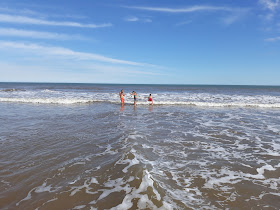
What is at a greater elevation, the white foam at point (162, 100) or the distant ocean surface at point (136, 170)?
the white foam at point (162, 100)

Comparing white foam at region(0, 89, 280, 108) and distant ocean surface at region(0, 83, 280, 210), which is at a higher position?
white foam at region(0, 89, 280, 108)

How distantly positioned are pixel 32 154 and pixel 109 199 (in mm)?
3565

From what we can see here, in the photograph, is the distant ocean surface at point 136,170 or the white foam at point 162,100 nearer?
the distant ocean surface at point 136,170

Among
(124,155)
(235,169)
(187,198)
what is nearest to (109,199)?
(187,198)

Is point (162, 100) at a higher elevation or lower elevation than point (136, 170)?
higher

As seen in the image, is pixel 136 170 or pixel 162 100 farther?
pixel 162 100

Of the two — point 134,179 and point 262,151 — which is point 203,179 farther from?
point 262,151

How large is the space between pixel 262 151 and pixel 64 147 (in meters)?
7.40

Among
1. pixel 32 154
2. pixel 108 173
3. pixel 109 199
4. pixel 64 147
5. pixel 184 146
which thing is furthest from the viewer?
pixel 184 146

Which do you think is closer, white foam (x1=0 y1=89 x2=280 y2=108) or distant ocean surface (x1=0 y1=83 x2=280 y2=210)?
distant ocean surface (x1=0 y1=83 x2=280 y2=210)

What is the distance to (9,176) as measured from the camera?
15.1ft

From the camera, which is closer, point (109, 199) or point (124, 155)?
point (109, 199)

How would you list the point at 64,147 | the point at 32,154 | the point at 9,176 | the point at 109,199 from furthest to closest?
the point at 64,147 < the point at 32,154 < the point at 9,176 < the point at 109,199

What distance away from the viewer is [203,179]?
485 centimetres
